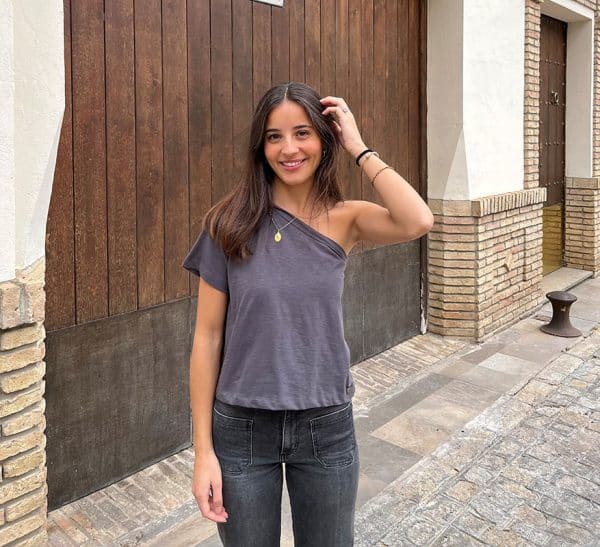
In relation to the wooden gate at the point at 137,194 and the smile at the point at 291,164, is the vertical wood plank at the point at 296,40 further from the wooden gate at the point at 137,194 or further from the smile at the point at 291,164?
the smile at the point at 291,164

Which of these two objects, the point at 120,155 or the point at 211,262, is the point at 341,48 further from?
the point at 211,262

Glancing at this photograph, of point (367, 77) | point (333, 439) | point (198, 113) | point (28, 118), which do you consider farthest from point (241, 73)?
point (333, 439)

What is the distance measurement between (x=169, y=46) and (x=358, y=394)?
2.67 m

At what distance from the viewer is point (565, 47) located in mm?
8359

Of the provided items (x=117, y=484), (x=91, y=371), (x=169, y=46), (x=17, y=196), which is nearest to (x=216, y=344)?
(x=17, y=196)

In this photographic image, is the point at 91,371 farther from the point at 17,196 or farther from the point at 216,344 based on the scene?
the point at 216,344

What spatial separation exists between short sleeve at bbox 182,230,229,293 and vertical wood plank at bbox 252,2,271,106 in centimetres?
252

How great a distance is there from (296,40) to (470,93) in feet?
6.43

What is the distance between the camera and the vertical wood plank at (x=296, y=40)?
14.4 ft

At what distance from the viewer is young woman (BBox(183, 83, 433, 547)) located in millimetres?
1691

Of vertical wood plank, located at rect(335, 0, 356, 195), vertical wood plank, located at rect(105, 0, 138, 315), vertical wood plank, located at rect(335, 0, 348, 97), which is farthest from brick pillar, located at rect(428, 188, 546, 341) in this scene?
vertical wood plank, located at rect(105, 0, 138, 315)

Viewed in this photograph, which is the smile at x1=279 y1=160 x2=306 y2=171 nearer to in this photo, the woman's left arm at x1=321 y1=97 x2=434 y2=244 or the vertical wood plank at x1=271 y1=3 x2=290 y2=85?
the woman's left arm at x1=321 y1=97 x2=434 y2=244

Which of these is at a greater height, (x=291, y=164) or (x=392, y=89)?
(x=392, y=89)

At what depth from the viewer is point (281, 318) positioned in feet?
5.52
